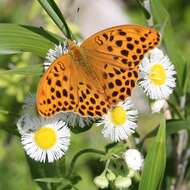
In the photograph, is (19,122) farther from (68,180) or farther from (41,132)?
(68,180)

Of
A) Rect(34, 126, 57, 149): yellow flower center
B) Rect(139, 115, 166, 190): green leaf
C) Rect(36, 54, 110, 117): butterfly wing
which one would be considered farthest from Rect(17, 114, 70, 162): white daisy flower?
Rect(139, 115, 166, 190): green leaf

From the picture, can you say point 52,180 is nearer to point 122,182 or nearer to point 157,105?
point 122,182

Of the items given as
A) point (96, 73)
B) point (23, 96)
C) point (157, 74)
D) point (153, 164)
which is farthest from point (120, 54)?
point (23, 96)

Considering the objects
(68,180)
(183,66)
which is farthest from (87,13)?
(68,180)

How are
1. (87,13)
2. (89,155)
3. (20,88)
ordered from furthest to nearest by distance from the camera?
(87,13), (89,155), (20,88)

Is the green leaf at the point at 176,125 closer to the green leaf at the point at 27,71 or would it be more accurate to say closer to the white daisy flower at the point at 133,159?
the white daisy flower at the point at 133,159

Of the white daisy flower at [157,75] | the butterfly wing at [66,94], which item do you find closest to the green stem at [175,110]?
the white daisy flower at [157,75]
